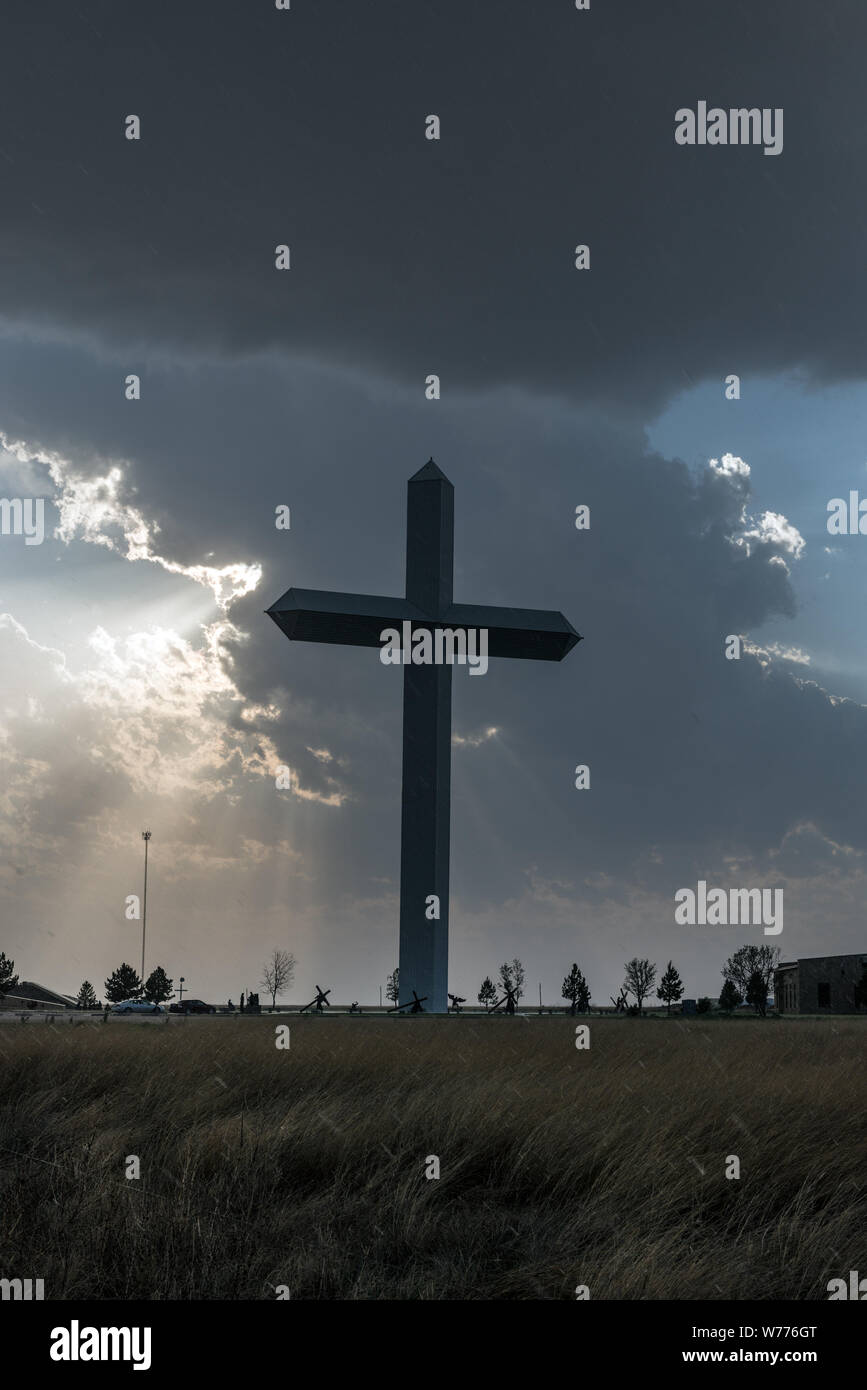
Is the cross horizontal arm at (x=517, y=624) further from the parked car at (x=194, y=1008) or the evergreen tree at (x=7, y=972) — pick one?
the evergreen tree at (x=7, y=972)

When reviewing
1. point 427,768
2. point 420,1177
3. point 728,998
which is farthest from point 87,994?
point 420,1177

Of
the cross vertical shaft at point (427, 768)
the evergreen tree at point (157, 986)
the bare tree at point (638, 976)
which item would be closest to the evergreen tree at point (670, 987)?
the bare tree at point (638, 976)

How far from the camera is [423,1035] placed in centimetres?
1656

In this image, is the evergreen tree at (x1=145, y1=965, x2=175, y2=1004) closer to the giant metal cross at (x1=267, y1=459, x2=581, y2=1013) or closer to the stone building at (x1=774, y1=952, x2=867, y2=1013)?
the stone building at (x1=774, y1=952, x2=867, y2=1013)

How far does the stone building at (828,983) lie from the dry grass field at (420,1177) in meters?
63.8

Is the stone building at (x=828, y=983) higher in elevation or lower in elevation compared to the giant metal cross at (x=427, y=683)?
lower

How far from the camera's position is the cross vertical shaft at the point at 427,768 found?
29922 millimetres

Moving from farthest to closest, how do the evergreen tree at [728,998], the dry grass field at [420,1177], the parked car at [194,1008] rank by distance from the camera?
the evergreen tree at [728,998] < the parked car at [194,1008] < the dry grass field at [420,1177]

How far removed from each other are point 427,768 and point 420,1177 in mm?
22521

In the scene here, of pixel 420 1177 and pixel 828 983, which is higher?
pixel 420 1177

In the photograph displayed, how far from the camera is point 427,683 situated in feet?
100

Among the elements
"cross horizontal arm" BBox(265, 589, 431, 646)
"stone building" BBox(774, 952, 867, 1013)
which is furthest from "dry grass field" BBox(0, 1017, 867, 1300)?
"stone building" BBox(774, 952, 867, 1013)

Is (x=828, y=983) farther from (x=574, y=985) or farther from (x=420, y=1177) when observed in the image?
(x=420, y=1177)
